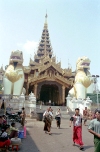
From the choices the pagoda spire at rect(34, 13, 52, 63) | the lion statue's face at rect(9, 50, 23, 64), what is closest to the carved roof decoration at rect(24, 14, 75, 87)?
the pagoda spire at rect(34, 13, 52, 63)

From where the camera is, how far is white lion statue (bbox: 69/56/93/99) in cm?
2058

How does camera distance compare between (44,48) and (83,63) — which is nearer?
(83,63)

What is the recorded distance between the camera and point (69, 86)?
25.6 m

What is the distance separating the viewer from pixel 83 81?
20656mm

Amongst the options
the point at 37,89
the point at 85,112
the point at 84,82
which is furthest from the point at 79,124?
the point at 37,89

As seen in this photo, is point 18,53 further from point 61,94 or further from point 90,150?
point 90,150

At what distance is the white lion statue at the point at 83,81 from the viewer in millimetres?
20578

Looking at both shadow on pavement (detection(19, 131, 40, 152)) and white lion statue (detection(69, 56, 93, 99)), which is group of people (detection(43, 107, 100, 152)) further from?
white lion statue (detection(69, 56, 93, 99))

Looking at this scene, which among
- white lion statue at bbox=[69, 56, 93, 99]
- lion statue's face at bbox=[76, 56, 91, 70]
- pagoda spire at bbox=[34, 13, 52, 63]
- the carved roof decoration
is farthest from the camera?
pagoda spire at bbox=[34, 13, 52, 63]

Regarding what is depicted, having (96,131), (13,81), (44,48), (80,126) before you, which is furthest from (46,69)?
(96,131)

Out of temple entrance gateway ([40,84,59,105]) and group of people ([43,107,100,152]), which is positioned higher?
temple entrance gateway ([40,84,59,105])

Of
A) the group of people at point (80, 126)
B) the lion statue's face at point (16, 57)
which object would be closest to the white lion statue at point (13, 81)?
the lion statue's face at point (16, 57)

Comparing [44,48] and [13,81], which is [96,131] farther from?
[44,48]

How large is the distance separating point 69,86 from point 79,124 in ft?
64.9
